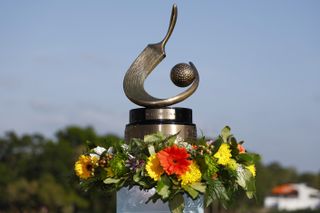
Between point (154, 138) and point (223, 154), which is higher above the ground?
point (154, 138)

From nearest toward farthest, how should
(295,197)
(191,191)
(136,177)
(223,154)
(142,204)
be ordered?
(191,191)
(136,177)
(223,154)
(142,204)
(295,197)

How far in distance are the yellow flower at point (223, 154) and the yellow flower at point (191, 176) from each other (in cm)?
22

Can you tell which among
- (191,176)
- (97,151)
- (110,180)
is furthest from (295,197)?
(191,176)

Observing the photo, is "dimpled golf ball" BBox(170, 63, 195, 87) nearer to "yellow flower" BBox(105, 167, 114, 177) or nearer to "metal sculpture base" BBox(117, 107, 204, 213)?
"metal sculpture base" BBox(117, 107, 204, 213)

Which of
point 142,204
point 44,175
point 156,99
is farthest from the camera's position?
point 44,175

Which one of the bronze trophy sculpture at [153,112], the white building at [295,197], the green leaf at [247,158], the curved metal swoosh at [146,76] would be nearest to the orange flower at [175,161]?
the bronze trophy sculpture at [153,112]

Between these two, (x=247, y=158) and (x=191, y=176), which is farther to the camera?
(x=247, y=158)

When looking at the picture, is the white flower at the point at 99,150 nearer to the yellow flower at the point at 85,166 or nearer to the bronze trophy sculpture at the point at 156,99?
the yellow flower at the point at 85,166

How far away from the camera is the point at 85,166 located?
5770 millimetres

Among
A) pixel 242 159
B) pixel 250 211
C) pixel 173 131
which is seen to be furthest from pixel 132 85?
pixel 250 211

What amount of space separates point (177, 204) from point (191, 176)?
23 cm

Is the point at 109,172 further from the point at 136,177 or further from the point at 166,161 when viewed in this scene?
the point at 166,161

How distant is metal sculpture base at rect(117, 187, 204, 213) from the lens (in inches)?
215

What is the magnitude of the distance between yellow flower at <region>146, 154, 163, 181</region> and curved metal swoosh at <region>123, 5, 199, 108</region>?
71cm
